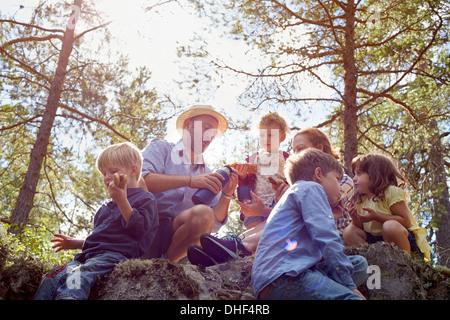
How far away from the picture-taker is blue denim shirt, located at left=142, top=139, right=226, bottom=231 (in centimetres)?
347

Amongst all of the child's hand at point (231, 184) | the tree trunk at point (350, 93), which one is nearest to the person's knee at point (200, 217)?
the child's hand at point (231, 184)

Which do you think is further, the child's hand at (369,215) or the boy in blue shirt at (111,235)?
the child's hand at (369,215)

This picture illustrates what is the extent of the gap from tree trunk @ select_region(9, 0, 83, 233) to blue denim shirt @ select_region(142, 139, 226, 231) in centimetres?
375

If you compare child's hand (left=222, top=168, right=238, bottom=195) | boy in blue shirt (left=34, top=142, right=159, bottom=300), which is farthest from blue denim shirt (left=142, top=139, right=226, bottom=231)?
boy in blue shirt (left=34, top=142, right=159, bottom=300)

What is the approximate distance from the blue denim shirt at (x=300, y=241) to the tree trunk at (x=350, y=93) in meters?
3.90

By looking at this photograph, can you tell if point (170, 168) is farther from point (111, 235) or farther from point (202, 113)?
point (111, 235)

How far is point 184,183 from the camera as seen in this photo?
3.32 meters

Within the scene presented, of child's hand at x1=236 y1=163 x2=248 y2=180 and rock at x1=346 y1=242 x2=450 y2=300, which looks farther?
child's hand at x1=236 y1=163 x2=248 y2=180

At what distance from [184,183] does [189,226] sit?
38 cm

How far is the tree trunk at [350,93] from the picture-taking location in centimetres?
596

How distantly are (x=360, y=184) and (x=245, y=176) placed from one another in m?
1.10

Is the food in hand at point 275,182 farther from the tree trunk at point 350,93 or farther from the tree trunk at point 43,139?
the tree trunk at point 43,139

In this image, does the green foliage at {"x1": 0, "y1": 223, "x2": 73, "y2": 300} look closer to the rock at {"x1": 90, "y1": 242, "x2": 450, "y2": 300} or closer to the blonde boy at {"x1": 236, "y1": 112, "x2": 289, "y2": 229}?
the rock at {"x1": 90, "y1": 242, "x2": 450, "y2": 300}
